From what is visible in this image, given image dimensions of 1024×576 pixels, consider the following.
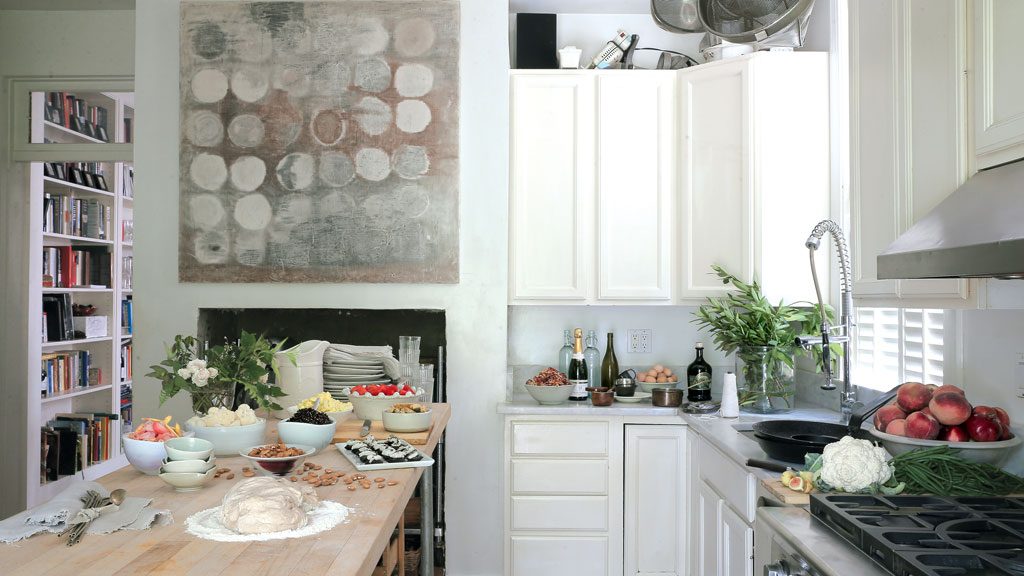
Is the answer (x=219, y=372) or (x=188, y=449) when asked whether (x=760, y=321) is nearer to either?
(x=219, y=372)

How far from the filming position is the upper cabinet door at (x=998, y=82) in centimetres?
175

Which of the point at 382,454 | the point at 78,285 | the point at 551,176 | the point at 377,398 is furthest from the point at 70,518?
the point at 78,285

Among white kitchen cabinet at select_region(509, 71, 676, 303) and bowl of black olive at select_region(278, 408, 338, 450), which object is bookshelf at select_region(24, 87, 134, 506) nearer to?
white kitchen cabinet at select_region(509, 71, 676, 303)

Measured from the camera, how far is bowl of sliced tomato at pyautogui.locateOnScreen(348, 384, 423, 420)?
108 inches

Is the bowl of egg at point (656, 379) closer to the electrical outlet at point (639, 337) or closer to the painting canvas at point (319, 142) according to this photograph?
the electrical outlet at point (639, 337)

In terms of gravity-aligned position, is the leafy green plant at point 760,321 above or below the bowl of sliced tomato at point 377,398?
above

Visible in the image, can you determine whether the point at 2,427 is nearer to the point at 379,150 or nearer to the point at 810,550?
the point at 379,150

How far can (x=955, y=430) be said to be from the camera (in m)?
2.11

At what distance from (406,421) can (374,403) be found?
28cm

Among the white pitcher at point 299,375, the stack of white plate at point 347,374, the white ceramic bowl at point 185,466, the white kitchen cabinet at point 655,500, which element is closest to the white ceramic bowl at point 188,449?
the white ceramic bowl at point 185,466

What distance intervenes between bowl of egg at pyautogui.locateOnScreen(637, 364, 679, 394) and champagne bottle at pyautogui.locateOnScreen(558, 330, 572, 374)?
1.24 feet

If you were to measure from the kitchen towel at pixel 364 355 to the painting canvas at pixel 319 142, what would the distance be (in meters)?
0.40

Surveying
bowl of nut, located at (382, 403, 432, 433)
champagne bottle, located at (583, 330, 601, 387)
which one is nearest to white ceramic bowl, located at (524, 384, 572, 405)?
champagne bottle, located at (583, 330, 601, 387)

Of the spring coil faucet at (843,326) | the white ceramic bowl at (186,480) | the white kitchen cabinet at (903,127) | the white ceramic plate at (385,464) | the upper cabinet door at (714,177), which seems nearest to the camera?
the white ceramic bowl at (186,480)
